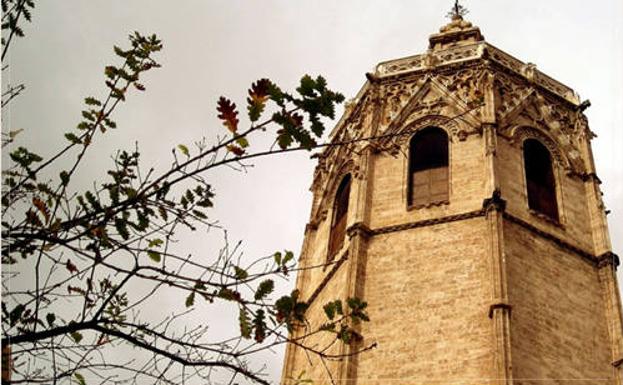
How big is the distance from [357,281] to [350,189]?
385 cm

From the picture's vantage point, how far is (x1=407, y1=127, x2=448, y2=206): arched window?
17.0 m

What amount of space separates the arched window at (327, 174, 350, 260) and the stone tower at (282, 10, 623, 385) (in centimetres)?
4

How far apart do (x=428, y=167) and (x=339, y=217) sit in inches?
98.1

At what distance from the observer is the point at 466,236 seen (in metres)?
15.4

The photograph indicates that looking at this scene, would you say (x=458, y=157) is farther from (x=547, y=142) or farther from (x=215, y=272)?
(x=215, y=272)

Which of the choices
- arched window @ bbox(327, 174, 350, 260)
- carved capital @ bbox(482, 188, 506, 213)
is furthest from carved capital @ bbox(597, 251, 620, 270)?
arched window @ bbox(327, 174, 350, 260)

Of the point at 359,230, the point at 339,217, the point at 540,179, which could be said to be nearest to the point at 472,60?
the point at 540,179

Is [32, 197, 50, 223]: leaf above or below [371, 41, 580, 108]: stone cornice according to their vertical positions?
below

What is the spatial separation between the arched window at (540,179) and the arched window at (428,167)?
189 cm

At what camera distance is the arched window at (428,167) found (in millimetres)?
16984

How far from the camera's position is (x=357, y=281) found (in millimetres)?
15062

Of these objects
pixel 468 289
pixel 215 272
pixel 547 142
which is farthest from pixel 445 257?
pixel 215 272

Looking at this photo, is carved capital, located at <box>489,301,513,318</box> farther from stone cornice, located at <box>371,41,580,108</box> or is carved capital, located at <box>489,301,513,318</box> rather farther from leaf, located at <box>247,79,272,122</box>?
leaf, located at <box>247,79,272,122</box>

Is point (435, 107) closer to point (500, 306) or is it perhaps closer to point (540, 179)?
point (540, 179)
